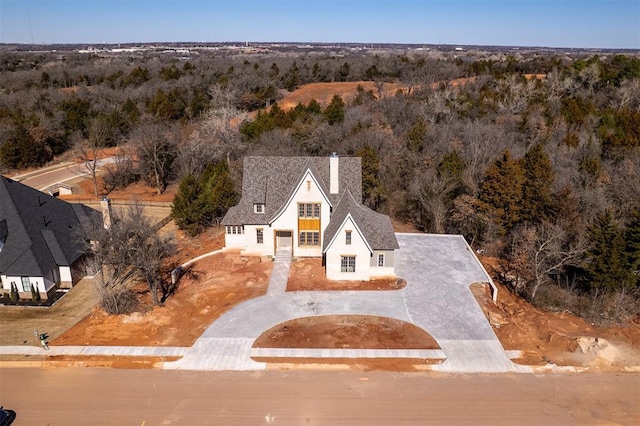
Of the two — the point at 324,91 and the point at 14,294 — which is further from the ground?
the point at 324,91

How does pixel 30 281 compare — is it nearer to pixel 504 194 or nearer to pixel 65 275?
pixel 65 275

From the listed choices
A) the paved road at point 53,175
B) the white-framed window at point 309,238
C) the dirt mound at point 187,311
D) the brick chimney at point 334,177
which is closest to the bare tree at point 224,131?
the paved road at point 53,175

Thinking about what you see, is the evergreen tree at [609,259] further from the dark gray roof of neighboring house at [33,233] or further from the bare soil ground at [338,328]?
the dark gray roof of neighboring house at [33,233]

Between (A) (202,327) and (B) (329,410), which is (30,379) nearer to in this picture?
(A) (202,327)

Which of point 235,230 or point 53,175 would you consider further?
point 53,175

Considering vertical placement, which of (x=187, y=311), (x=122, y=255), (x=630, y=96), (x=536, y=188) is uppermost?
(x=630, y=96)

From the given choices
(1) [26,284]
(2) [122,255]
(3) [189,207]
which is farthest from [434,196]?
(1) [26,284]

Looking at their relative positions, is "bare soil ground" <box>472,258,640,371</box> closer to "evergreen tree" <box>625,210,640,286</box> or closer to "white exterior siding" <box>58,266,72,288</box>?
"evergreen tree" <box>625,210,640,286</box>
